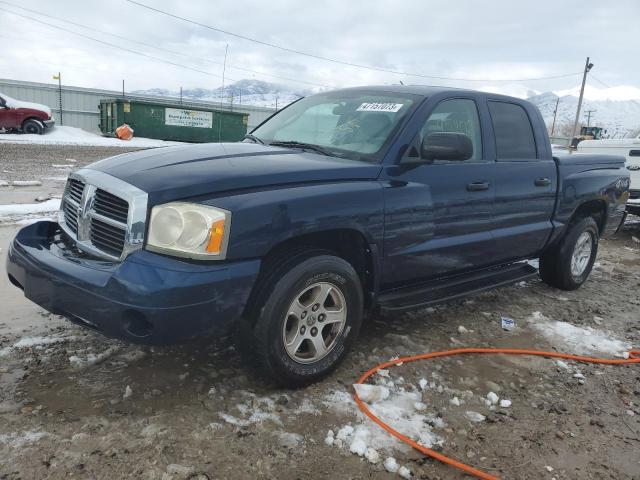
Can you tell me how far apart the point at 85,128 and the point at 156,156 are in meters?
27.7

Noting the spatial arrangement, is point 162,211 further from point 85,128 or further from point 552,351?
point 85,128

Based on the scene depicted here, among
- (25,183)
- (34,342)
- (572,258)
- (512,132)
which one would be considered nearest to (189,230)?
(34,342)

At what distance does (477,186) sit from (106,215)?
2491mm

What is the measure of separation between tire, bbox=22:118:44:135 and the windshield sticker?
19.8 metres

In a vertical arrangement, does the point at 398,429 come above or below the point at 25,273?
below

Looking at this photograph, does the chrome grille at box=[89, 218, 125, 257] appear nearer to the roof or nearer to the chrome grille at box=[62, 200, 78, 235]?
the chrome grille at box=[62, 200, 78, 235]

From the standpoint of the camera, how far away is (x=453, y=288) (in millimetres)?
3859

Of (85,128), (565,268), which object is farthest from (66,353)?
(85,128)

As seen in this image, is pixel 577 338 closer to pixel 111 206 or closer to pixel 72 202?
pixel 111 206

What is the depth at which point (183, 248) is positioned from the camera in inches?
99.5

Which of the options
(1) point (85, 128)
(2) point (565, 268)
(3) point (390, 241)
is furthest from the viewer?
(1) point (85, 128)

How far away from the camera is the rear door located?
4.13 metres

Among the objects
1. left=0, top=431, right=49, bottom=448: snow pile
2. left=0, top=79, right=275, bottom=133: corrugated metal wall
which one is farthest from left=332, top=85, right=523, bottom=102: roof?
left=0, top=79, right=275, bottom=133: corrugated metal wall

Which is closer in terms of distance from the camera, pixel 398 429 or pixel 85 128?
pixel 398 429
